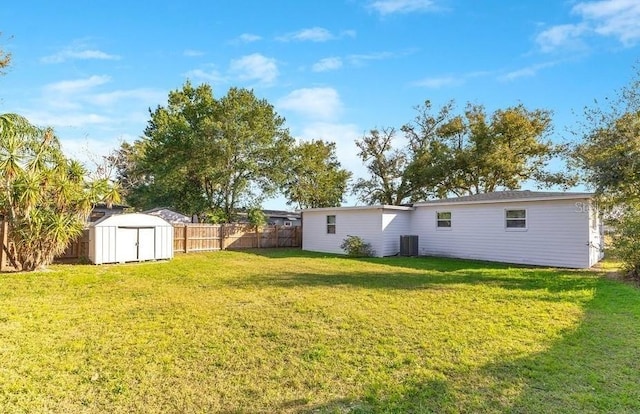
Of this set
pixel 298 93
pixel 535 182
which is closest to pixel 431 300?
pixel 298 93

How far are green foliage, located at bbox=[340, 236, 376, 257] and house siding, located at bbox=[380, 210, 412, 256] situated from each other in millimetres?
567

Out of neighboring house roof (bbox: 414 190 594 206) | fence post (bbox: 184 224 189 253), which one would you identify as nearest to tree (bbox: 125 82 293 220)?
fence post (bbox: 184 224 189 253)

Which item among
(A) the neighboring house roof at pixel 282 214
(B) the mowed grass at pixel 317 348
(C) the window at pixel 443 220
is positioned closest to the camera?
(B) the mowed grass at pixel 317 348

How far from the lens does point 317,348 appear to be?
4.41 metres

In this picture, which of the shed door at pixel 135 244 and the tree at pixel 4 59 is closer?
the tree at pixel 4 59

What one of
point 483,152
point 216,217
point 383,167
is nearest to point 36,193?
point 216,217

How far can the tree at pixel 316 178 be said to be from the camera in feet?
86.6

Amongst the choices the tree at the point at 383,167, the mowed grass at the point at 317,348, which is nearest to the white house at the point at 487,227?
the mowed grass at the point at 317,348

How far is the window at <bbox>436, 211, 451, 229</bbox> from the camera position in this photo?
1583cm

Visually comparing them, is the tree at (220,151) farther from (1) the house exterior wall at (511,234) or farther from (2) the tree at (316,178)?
(1) the house exterior wall at (511,234)

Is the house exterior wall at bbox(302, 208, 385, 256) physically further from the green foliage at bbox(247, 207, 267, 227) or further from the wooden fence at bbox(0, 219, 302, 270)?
the green foliage at bbox(247, 207, 267, 227)

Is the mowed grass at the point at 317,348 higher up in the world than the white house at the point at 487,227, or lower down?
lower down

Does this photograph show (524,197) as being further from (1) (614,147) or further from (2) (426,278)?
(2) (426,278)

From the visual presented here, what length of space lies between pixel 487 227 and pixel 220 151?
580 inches
